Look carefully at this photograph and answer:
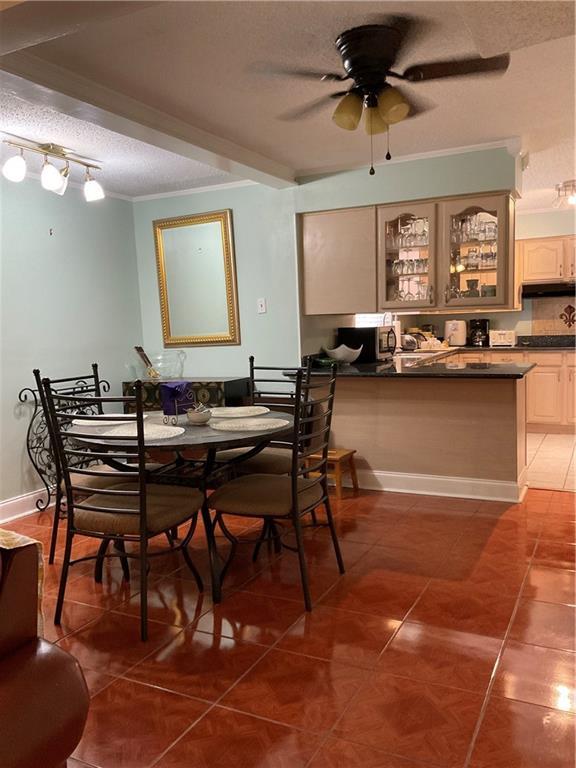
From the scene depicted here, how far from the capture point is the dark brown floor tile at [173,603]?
99.3 inches

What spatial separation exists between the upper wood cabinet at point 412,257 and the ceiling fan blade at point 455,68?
1.35 m

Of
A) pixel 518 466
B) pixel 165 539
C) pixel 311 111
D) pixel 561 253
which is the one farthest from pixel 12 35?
pixel 561 253

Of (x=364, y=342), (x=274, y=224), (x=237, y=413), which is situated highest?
(x=274, y=224)

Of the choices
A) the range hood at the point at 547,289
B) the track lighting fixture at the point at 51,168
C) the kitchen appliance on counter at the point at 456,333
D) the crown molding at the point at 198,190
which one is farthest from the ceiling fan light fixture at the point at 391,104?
the range hood at the point at 547,289

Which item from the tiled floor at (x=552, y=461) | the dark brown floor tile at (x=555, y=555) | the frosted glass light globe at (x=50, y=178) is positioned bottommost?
the tiled floor at (x=552, y=461)

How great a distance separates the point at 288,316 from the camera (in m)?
4.45

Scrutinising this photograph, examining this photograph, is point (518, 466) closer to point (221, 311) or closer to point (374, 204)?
point (374, 204)

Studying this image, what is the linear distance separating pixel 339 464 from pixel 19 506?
7.14 feet

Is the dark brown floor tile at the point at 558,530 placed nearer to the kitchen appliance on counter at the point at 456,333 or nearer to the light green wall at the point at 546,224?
the kitchen appliance on counter at the point at 456,333

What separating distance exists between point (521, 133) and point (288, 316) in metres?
1.94

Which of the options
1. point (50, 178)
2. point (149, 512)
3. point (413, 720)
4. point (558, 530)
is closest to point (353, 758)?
point (413, 720)

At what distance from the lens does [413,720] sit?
1817 millimetres

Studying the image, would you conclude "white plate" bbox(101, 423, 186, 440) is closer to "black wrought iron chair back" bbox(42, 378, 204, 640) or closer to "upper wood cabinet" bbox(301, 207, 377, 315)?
"black wrought iron chair back" bbox(42, 378, 204, 640)

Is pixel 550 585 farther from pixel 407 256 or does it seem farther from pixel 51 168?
pixel 51 168
